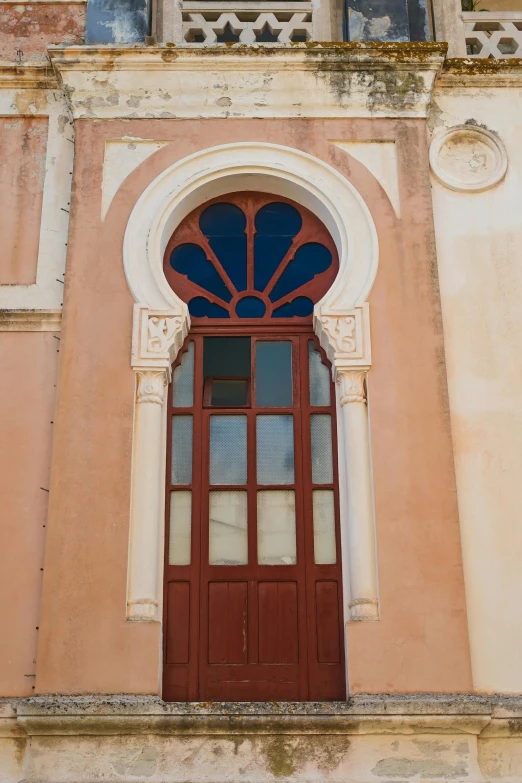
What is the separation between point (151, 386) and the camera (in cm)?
948

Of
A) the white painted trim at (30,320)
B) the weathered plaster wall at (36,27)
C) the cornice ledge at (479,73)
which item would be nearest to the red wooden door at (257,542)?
the white painted trim at (30,320)

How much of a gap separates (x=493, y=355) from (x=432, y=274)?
0.89 m

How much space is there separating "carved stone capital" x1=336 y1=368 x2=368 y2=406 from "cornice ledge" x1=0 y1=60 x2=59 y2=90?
13.5 feet

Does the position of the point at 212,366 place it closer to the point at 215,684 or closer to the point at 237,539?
the point at 237,539

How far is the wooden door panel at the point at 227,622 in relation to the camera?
29.5 feet

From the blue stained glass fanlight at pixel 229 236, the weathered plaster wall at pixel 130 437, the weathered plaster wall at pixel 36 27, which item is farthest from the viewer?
the weathered plaster wall at pixel 36 27

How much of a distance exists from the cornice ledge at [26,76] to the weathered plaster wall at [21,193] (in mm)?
347

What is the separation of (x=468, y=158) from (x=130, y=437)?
4.26 m

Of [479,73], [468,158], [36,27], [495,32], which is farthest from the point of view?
[495,32]

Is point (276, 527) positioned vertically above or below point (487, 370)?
below

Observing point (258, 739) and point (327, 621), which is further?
point (327, 621)

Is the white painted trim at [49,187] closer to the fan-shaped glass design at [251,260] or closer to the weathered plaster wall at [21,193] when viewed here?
the weathered plaster wall at [21,193]

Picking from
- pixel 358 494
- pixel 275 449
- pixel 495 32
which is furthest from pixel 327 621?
pixel 495 32

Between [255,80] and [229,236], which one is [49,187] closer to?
[229,236]
